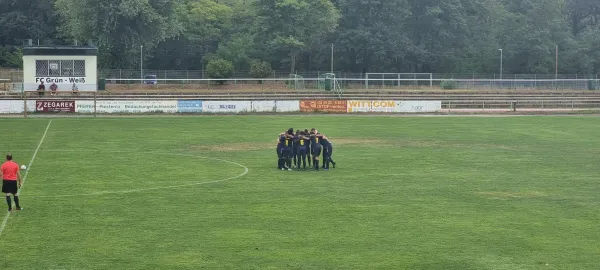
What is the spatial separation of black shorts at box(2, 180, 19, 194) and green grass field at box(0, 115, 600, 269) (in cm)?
77

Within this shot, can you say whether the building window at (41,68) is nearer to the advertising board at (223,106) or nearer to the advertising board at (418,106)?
the advertising board at (223,106)

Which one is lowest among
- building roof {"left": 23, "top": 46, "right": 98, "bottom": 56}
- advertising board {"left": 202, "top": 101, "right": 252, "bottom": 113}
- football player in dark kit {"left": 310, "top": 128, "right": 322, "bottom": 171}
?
football player in dark kit {"left": 310, "top": 128, "right": 322, "bottom": 171}

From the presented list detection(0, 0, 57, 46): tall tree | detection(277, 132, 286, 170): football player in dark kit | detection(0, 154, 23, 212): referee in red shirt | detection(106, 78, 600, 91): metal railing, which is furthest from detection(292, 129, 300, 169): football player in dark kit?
detection(0, 0, 57, 46): tall tree

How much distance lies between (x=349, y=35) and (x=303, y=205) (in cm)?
8336

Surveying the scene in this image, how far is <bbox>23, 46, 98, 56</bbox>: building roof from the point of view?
74.4 m

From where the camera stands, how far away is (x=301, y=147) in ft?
121

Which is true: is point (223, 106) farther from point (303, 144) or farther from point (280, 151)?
point (303, 144)

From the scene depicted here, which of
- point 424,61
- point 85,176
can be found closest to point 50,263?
point 85,176

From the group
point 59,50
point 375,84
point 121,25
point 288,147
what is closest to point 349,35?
point 375,84

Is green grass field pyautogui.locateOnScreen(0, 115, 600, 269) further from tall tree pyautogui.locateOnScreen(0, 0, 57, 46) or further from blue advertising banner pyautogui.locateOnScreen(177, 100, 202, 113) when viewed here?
tall tree pyautogui.locateOnScreen(0, 0, 57, 46)

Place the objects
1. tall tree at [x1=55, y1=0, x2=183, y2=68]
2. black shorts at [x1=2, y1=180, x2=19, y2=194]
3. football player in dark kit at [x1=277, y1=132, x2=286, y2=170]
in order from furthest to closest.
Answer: tall tree at [x1=55, y1=0, x2=183, y2=68], football player in dark kit at [x1=277, y1=132, x2=286, y2=170], black shorts at [x1=2, y1=180, x2=19, y2=194]

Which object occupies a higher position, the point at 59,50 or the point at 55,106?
the point at 59,50

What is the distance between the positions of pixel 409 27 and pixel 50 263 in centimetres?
9777

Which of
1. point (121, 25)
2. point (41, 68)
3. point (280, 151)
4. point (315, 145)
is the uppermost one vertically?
point (121, 25)
